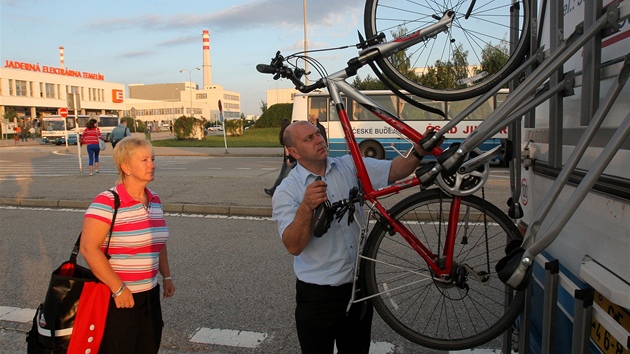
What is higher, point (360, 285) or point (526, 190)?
point (526, 190)

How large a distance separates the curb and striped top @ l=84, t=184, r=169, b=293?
6.23 metres

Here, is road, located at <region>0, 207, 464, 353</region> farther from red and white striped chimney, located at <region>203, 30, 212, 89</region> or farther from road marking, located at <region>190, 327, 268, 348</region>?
red and white striped chimney, located at <region>203, 30, 212, 89</region>

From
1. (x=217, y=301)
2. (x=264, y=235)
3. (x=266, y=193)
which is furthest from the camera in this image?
(x=266, y=193)

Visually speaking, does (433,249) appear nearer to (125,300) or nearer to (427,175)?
(427,175)

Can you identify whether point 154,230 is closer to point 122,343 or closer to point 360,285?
point 122,343

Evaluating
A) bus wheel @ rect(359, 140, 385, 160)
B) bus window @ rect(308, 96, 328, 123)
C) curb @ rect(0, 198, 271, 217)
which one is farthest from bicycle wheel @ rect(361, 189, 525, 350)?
bus window @ rect(308, 96, 328, 123)

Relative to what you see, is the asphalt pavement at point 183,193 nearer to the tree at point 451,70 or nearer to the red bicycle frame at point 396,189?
the tree at point 451,70

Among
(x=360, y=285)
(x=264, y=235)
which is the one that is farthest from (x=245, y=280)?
(x=360, y=285)

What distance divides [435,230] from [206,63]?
11198 centimetres

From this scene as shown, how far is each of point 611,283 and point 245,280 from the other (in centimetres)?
424

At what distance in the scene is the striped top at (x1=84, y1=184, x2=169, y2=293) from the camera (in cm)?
272

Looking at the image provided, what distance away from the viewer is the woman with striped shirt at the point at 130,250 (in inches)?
105

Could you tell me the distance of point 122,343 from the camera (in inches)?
107

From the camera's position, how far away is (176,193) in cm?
1120
